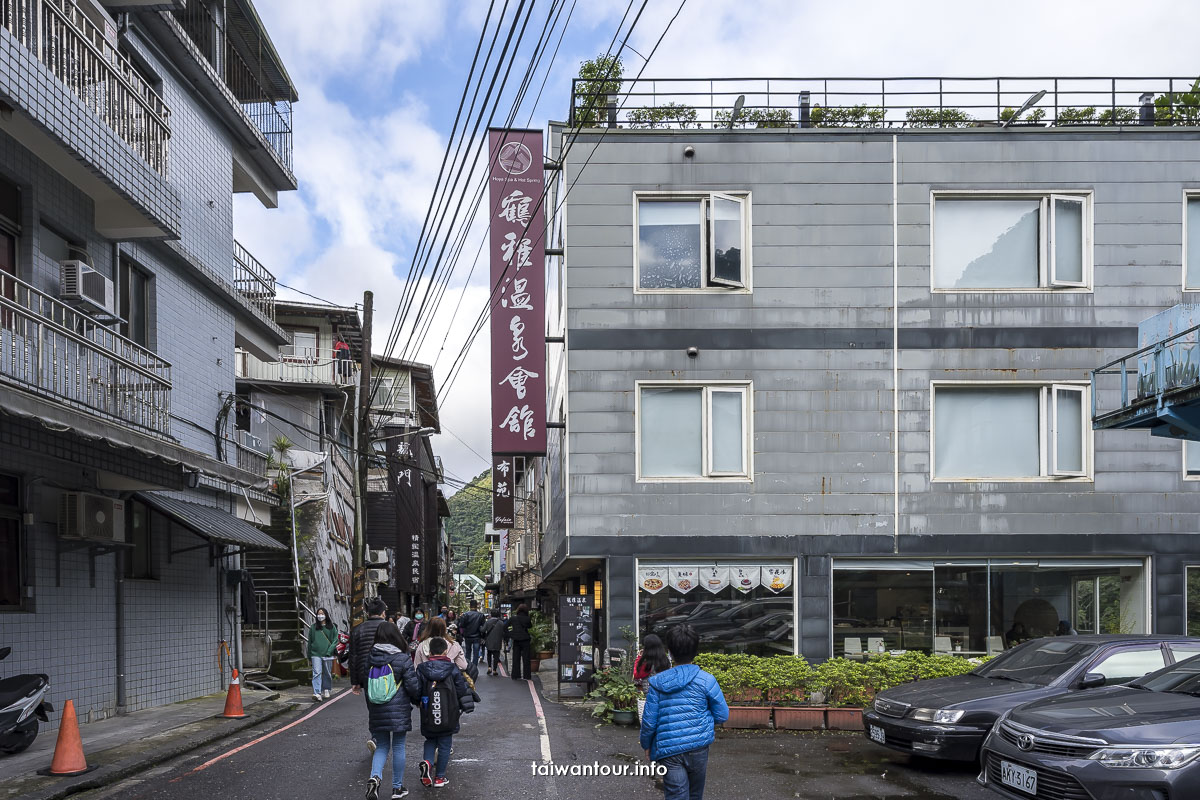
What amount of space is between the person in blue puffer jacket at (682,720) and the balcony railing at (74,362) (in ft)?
24.8

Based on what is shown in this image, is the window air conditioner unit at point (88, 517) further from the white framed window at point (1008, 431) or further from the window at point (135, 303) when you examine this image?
the white framed window at point (1008, 431)

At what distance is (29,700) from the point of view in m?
11.6

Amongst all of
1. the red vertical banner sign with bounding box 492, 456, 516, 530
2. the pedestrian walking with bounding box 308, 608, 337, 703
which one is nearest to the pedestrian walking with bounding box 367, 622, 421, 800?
the pedestrian walking with bounding box 308, 608, 337, 703

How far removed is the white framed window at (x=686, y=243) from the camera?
56.5 ft

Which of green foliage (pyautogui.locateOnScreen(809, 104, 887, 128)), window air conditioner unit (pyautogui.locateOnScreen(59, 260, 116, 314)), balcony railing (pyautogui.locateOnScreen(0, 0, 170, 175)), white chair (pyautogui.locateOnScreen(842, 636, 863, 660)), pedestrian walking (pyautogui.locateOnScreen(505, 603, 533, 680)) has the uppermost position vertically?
green foliage (pyautogui.locateOnScreen(809, 104, 887, 128))

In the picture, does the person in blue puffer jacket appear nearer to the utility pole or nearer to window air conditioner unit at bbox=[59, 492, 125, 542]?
window air conditioner unit at bbox=[59, 492, 125, 542]

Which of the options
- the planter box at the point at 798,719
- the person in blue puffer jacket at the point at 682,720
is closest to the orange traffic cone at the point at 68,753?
the person in blue puffer jacket at the point at 682,720

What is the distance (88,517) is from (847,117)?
13.0 metres

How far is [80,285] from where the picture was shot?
13945mm

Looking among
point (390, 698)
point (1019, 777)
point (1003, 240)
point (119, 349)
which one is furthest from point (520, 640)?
point (1019, 777)

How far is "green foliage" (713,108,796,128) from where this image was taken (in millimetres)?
17875

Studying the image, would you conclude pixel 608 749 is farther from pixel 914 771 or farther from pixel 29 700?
pixel 29 700

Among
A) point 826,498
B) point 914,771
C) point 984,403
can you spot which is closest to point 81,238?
point 826,498

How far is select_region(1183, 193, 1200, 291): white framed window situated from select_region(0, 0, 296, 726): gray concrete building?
15.0 m
